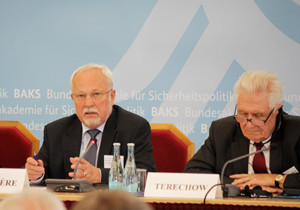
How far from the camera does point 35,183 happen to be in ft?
10.9

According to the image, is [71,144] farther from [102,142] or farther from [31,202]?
[31,202]

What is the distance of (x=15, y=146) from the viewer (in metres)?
3.99

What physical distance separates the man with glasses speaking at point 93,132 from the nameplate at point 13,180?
874mm

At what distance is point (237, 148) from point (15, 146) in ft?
5.68

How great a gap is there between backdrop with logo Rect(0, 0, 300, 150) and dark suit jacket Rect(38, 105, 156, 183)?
114 cm

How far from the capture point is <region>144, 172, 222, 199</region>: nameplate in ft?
8.15

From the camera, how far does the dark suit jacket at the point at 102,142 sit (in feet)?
11.6

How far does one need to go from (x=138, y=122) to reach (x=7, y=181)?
1.23 meters

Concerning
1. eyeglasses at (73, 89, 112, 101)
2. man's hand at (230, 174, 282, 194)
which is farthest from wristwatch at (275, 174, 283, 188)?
eyeglasses at (73, 89, 112, 101)

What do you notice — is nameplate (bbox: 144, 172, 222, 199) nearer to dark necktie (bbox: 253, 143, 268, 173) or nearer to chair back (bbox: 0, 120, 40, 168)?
dark necktie (bbox: 253, 143, 268, 173)

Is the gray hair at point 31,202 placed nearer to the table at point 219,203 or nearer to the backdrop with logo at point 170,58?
the table at point 219,203

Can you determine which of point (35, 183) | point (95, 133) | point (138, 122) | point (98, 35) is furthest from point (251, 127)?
point (98, 35)

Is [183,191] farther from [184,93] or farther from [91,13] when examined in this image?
[91,13]

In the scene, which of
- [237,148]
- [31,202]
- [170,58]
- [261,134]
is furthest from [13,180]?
[170,58]
